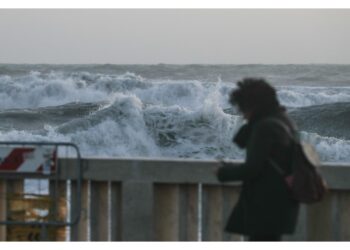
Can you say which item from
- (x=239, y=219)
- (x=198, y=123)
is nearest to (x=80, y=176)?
(x=239, y=219)

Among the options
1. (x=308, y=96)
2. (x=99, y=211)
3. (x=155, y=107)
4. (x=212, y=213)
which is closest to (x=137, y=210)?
(x=99, y=211)

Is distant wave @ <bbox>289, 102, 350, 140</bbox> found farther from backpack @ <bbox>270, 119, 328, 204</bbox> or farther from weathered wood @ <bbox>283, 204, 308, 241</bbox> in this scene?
backpack @ <bbox>270, 119, 328, 204</bbox>

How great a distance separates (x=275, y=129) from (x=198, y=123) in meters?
24.7

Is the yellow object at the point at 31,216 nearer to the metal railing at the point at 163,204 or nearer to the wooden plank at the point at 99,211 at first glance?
the metal railing at the point at 163,204

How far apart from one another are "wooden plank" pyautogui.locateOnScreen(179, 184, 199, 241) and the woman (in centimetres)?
122

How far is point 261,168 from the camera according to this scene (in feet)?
17.2

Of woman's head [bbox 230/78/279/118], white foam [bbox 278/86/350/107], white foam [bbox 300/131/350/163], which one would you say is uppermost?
white foam [bbox 278/86/350/107]

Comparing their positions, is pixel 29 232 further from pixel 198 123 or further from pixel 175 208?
pixel 198 123

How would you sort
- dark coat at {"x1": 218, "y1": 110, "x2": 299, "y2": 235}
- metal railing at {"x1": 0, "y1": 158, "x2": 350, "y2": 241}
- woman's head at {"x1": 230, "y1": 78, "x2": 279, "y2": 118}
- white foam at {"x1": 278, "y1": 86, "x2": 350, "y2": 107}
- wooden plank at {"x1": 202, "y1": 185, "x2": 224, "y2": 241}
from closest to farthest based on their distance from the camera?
dark coat at {"x1": 218, "y1": 110, "x2": 299, "y2": 235} < woman's head at {"x1": 230, "y1": 78, "x2": 279, "y2": 118} < metal railing at {"x1": 0, "y1": 158, "x2": 350, "y2": 241} < wooden plank at {"x1": 202, "y1": 185, "x2": 224, "y2": 241} < white foam at {"x1": 278, "y1": 86, "x2": 350, "y2": 107}

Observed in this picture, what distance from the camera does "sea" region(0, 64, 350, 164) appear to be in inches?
1042

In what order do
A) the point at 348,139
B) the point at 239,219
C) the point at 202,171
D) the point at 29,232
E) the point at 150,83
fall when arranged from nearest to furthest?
the point at 239,219 < the point at 202,171 < the point at 29,232 < the point at 348,139 < the point at 150,83

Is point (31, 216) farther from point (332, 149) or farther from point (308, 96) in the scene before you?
point (308, 96)

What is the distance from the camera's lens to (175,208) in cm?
686

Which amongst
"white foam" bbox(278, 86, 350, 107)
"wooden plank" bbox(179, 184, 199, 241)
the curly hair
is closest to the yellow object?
"wooden plank" bbox(179, 184, 199, 241)
